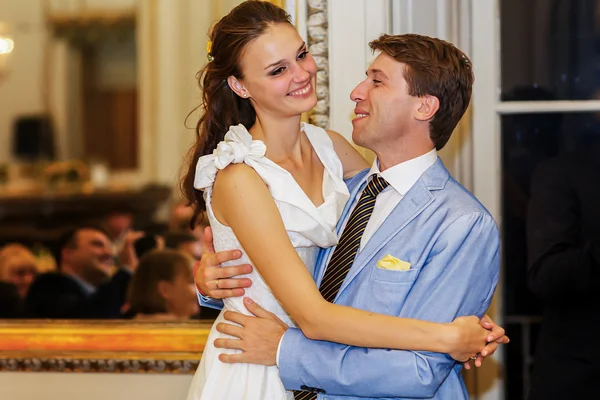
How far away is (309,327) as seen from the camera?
191 centimetres

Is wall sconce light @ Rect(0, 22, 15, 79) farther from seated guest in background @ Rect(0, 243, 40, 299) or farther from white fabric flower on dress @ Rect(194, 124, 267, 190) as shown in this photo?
white fabric flower on dress @ Rect(194, 124, 267, 190)

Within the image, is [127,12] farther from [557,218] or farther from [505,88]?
[557,218]

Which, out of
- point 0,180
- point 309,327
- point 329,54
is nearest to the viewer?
point 309,327

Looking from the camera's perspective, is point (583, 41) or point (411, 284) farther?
point (583, 41)

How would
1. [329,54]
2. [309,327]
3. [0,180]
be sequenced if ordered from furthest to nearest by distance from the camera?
1. [0,180]
2. [329,54]
3. [309,327]

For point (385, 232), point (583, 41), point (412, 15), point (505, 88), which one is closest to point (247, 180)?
point (385, 232)

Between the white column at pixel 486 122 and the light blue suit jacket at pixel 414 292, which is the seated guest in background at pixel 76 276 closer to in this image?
the light blue suit jacket at pixel 414 292

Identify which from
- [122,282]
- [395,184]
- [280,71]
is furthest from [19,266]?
[395,184]

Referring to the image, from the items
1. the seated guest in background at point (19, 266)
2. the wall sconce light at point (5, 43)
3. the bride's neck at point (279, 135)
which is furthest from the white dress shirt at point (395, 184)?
the wall sconce light at point (5, 43)

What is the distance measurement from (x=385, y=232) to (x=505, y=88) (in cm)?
95

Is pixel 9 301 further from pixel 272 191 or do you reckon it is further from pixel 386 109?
pixel 386 109

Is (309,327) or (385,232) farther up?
(385,232)

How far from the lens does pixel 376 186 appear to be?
213cm

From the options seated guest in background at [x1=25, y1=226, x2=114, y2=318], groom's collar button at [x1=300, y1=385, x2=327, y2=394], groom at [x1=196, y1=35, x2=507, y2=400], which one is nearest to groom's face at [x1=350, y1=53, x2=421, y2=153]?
groom at [x1=196, y1=35, x2=507, y2=400]
